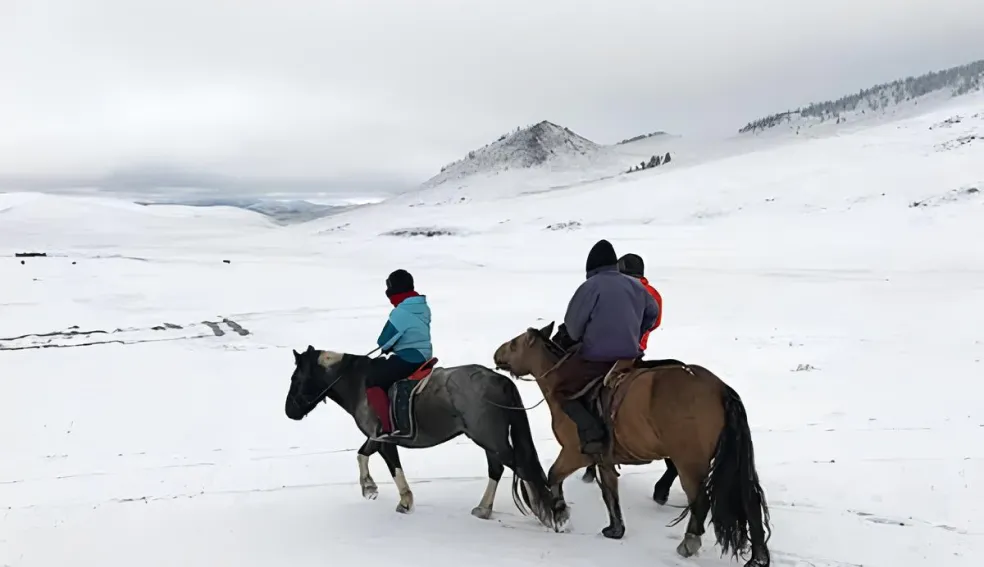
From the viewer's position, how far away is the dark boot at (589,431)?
5492 mm

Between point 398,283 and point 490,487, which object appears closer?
point 490,487

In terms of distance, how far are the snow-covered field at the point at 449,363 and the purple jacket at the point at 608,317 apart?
1.71 meters

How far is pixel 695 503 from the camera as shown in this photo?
502 centimetres

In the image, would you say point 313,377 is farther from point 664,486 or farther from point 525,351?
point 664,486

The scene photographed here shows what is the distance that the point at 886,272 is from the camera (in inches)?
921

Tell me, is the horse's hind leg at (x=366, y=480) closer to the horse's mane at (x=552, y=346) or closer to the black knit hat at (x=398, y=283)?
the black knit hat at (x=398, y=283)

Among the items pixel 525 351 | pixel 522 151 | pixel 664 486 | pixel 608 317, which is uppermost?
pixel 522 151

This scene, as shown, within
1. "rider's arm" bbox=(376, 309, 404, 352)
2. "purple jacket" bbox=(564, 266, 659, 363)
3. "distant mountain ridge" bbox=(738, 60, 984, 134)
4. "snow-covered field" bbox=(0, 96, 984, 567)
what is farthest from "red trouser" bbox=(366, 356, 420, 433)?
"distant mountain ridge" bbox=(738, 60, 984, 134)

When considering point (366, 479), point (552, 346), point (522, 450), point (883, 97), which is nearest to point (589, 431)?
point (522, 450)

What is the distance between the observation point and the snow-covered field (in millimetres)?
5539

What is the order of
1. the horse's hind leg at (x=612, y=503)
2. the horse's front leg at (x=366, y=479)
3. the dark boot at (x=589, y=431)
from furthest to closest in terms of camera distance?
the horse's front leg at (x=366, y=479), the horse's hind leg at (x=612, y=503), the dark boot at (x=589, y=431)

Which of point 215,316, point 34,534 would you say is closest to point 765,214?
point 215,316

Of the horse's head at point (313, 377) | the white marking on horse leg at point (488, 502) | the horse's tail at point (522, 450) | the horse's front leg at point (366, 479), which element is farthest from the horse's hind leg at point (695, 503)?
the horse's head at point (313, 377)

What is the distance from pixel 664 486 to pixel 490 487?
1805 millimetres
